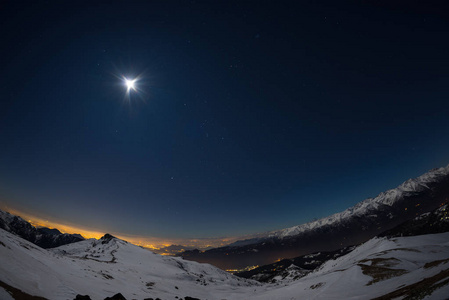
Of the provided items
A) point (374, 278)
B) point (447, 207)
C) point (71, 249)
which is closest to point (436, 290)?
point (374, 278)

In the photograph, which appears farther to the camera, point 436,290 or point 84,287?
point 84,287

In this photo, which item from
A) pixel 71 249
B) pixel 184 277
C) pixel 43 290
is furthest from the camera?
pixel 71 249

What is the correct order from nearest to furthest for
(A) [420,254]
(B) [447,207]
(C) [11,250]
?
(C) [11,250]
(A) [420,254]
(B) [447,207]

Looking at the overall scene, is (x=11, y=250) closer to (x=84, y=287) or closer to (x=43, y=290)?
(x=43, y=290)

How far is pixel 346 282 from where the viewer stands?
39.8 metres

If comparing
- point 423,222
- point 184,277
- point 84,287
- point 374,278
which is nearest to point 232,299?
point 184,277

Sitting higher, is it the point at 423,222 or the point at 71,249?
the point at 423,222

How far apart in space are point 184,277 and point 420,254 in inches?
3859

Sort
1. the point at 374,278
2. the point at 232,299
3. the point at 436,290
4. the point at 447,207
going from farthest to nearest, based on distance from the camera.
Result: the point at 447,207, the point at 232,299, the point at 374,278, the point at 436,290

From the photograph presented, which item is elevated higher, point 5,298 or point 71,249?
point 5,298

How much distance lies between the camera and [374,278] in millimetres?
37719

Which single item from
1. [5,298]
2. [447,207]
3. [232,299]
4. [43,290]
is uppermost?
[447,207]

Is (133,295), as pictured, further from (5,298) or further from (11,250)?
(5,298)

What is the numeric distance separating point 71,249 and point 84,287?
13033cm
